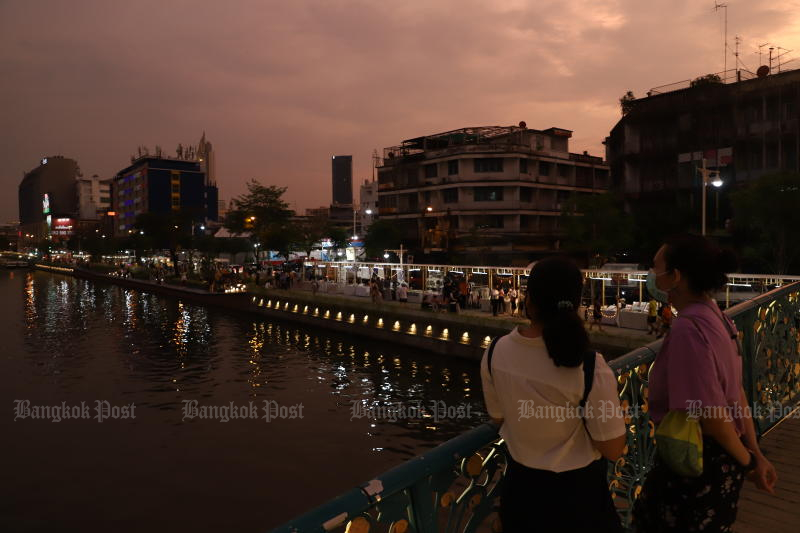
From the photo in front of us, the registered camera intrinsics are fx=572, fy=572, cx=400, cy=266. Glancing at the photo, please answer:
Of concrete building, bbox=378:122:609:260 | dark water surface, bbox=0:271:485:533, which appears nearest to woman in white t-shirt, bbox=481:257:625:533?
dark water surface, bbox=0:271:485:533

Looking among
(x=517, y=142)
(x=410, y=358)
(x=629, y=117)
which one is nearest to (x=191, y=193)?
(x=517, y=142)

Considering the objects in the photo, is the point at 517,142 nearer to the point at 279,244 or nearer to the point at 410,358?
the point at 279,244

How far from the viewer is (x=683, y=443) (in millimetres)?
2340

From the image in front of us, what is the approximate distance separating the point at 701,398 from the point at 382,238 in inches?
2339

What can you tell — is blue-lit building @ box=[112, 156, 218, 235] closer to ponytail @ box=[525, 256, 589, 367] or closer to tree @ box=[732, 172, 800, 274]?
tree @ box=[732, 172, 800, 274]

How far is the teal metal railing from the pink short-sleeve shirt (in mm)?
822

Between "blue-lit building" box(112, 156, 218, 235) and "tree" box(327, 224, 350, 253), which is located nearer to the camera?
"tree" box(327, 224, 350, 253)

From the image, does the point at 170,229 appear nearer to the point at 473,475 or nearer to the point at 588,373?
the point at 473,475

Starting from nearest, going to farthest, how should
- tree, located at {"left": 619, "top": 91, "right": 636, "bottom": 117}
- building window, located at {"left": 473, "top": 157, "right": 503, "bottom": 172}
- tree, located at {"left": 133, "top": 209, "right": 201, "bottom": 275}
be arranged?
tree, located at {"left": 619, "top": 91, "right": 636, "bottom": 117} < building window, located at {"left": 473, "top": 157, "right": 503, "bottom": 172} < tree, located at {"left": 133, "top": 209, "right": 201, "bottom": 275}

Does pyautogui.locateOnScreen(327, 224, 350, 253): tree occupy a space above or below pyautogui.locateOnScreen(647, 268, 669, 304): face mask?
above

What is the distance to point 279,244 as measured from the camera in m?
53.3

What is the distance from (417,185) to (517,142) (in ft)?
38.1

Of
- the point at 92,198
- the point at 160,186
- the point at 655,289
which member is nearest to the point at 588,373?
the point at 655,289

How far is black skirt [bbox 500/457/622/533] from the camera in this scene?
89.9 inches
